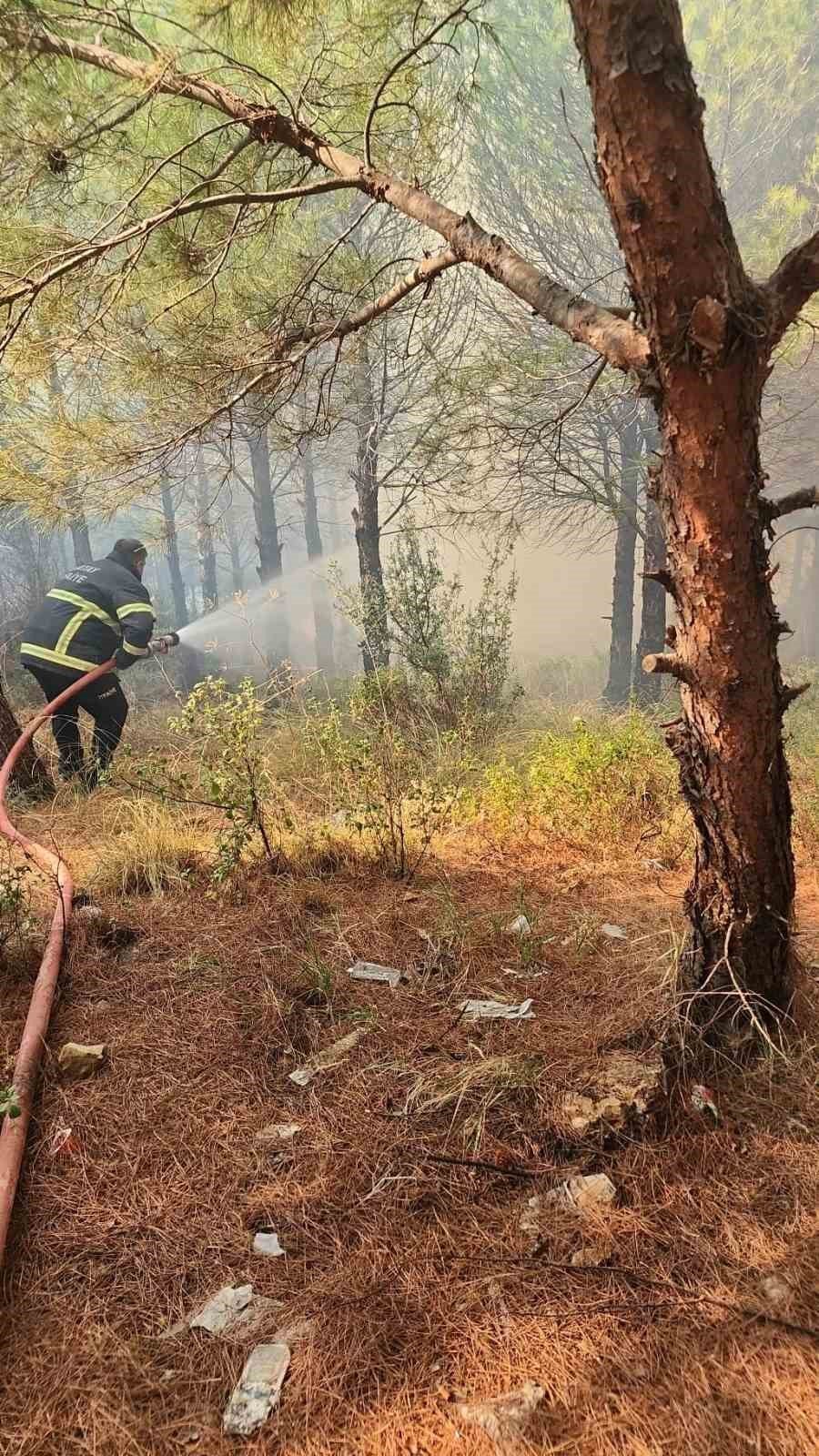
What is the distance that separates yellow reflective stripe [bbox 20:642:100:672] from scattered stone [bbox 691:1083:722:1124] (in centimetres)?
478

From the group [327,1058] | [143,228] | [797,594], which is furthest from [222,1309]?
[797,594]

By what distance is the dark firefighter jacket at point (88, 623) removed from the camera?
517 cm

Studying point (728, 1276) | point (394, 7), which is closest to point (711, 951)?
point (728, 1276)

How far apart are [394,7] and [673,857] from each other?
12.1ft

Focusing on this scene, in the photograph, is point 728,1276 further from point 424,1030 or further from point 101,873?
point 101,873

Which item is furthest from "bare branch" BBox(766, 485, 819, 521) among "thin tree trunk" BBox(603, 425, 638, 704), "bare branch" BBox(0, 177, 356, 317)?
"thin tree trunk" BBox(603, 425, 638, 704)

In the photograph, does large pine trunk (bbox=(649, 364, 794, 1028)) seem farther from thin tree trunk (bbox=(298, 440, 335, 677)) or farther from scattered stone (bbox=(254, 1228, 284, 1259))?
thin tree trunk (bbox=(298, 440, 335, 677))

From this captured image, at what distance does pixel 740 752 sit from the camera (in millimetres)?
1910

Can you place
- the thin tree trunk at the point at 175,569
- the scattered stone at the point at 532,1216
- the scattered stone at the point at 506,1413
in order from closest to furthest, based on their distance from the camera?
the scattered stone at the point at 506,1413
the scattered stone at the point at 532,1216
the thin tree trunk at the point at 175,569

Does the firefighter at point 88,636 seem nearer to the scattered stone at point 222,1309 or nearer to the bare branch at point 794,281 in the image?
the scattered stone at point 222,1309

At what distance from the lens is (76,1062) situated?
222cm

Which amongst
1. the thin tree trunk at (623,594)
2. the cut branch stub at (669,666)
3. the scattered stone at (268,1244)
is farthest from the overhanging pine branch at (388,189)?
the thin tree trunk at (623,594)

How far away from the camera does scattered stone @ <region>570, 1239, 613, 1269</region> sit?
4.90ft

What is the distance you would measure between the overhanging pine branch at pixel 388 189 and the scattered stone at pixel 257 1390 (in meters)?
2.31
